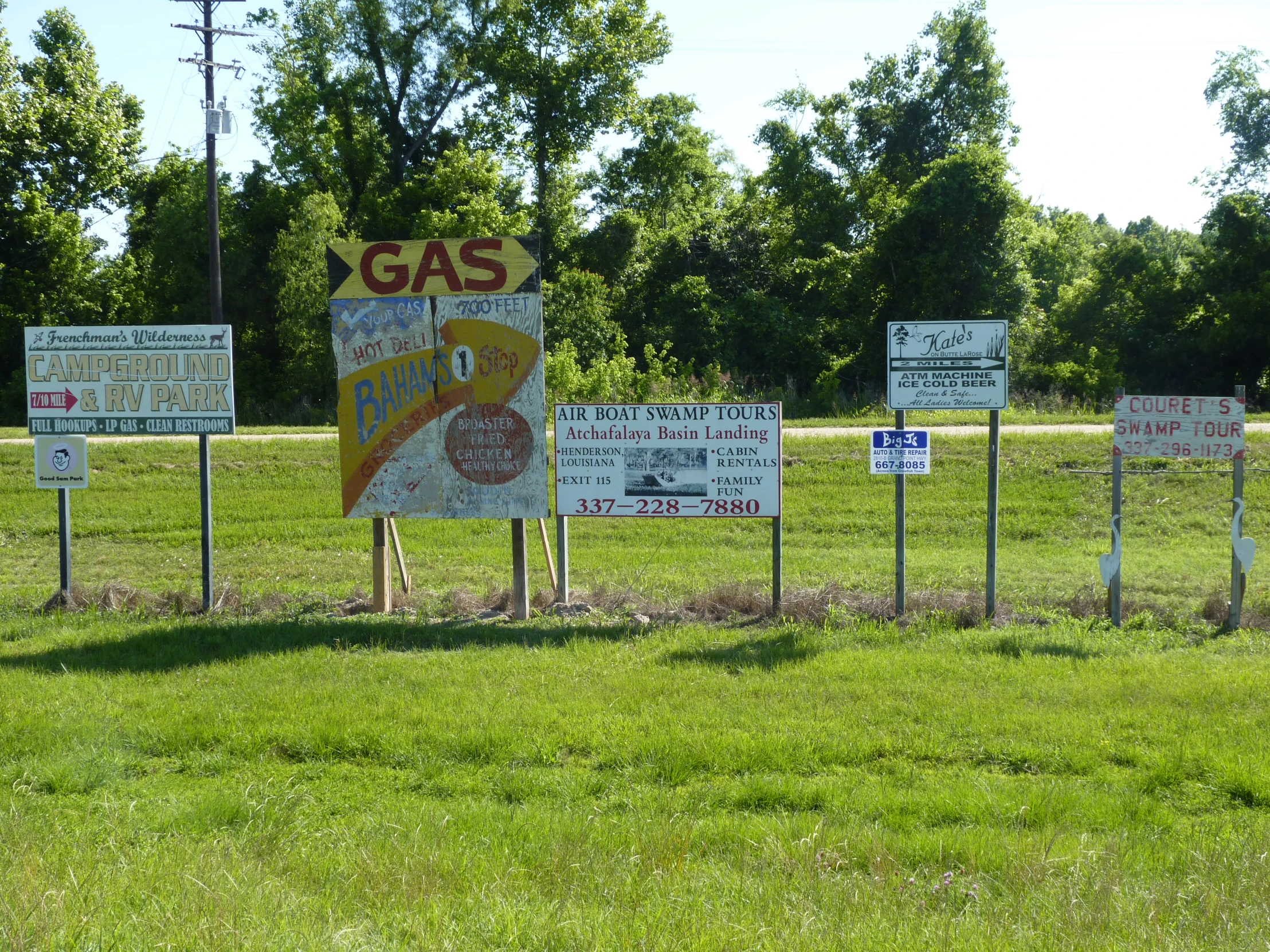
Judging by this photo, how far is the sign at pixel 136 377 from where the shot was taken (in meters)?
11.3

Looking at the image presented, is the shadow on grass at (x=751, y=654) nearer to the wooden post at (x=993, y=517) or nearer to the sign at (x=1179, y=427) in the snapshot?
the wooden post at (x=993, y=517)

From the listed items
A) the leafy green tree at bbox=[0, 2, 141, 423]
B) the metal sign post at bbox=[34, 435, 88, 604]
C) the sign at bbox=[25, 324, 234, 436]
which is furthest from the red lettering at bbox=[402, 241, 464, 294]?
the leafy green tree at bbox=[0, 2, 141, 423]

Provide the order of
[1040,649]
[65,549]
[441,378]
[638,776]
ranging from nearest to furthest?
1. [638,776]
2. [1040,649]
3. [441,378]
4. [65,549]

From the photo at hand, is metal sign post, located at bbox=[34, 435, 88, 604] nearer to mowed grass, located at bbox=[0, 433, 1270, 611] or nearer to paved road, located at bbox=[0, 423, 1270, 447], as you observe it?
mowed grass, located at bbox=[0, 433, 1270, 611]

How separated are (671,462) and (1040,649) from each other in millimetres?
3884

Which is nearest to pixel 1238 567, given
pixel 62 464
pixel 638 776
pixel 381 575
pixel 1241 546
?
pixel 1241 546

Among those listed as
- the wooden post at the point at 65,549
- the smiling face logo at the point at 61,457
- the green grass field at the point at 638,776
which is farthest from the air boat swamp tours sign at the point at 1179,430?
the smiling face logo at the point at 61,457

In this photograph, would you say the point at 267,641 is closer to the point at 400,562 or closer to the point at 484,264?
the point at 400,562

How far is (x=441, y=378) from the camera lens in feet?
35.3

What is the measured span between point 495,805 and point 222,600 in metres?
6.66

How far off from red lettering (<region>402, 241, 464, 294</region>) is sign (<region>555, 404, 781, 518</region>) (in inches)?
64.5

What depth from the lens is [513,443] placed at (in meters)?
10.8

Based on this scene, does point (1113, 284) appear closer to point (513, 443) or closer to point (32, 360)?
point (513, 443)

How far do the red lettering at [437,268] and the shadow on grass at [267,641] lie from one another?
3300 mm
